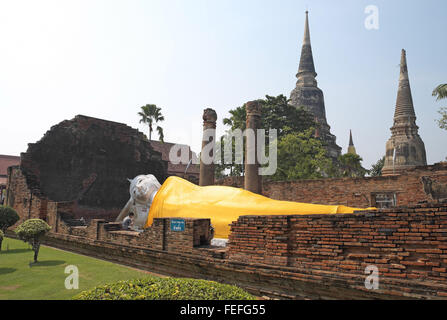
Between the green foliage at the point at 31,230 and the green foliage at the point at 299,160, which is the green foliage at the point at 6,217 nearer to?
the green foliage at the point at 31,230

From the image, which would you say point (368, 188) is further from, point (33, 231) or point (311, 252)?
point (33, 231)

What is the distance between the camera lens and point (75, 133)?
14031 mm

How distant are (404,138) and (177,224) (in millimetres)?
25384

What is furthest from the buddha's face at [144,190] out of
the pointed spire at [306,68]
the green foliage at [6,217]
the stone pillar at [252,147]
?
the pointed spire at [306,68]

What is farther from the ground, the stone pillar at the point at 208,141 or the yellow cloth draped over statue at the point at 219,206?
the stone pillar at the point at 208,141

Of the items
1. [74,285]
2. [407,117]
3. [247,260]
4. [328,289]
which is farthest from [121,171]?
[407,117]

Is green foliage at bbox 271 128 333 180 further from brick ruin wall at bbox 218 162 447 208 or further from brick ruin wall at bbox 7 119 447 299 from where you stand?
brick ruin wall at bbox 7 119 447 299

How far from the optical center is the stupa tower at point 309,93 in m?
41.1

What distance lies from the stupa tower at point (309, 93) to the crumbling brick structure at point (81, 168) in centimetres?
2986

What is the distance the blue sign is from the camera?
6179 millimetres

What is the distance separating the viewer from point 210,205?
6.80m

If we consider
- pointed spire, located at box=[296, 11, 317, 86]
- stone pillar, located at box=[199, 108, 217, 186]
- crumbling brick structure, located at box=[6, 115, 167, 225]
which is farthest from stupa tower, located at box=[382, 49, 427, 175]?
crumbling brick structure, located at box=[6, 115, 167, 225]
